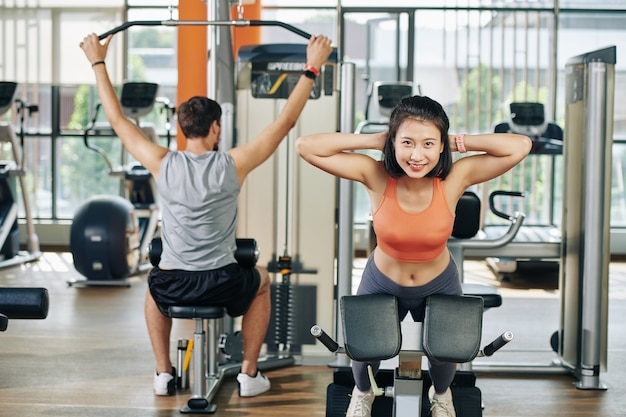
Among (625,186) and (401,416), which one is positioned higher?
(625,186)

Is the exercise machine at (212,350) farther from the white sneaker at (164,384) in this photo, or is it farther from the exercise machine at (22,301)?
the exercise machine at (22,301)

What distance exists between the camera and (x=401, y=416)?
7.83ft

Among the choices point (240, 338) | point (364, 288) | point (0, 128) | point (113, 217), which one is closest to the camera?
point (364, 288)

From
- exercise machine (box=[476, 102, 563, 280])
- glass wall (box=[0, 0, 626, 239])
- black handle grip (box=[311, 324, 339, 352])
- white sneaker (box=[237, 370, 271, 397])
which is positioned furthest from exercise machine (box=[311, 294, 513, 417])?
glass wall (box=[0, 0, 626, 239])

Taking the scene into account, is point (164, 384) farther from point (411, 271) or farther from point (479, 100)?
point (479, 100)

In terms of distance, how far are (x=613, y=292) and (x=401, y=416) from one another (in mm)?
4596

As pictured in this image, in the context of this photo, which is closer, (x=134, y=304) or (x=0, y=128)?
(x=134, y=304)

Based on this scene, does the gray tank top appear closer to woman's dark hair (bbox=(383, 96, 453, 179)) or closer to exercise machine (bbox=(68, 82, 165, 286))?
woman's dark hair (bbox=(383, 96, 453, 179))

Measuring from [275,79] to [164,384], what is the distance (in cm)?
144

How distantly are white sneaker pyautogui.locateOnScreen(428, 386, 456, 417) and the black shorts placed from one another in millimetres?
932

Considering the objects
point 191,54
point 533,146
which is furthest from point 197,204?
point 533,146

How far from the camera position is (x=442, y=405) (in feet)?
9.13

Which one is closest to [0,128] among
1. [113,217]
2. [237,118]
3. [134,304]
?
[113,217]

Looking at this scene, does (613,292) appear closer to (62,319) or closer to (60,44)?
(62,319)
